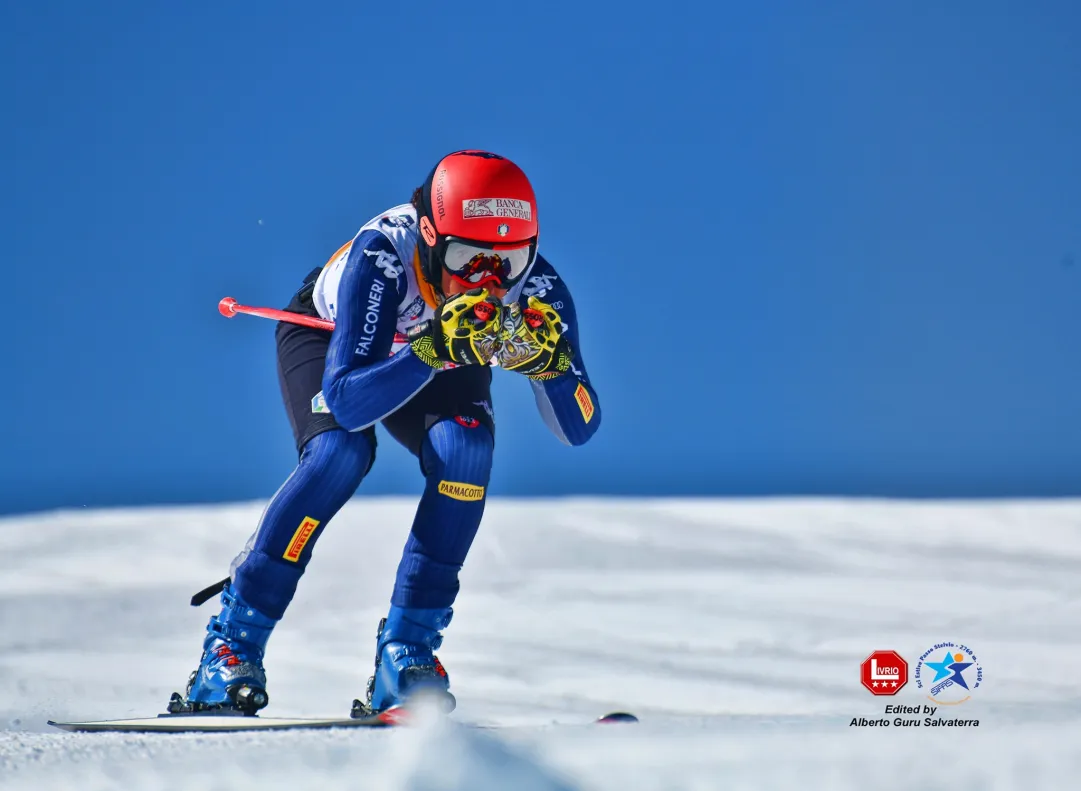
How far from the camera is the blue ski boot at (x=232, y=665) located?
3.63 metres

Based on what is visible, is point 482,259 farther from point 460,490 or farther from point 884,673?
point 884,673

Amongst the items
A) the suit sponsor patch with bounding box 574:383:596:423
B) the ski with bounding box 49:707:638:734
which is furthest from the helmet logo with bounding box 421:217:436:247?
the ski with bounding box 49:707:638:734

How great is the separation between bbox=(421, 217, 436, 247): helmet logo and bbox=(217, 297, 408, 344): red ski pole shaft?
38 cm

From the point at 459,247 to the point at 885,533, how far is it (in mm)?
5142

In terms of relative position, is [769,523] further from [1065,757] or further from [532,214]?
[1065,757]

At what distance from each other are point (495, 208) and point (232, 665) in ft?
4.87

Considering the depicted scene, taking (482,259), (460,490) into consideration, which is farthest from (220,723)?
(482,259)

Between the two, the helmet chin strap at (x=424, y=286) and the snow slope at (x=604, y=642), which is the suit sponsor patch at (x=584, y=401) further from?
the snow slope at (x=604, y=642)

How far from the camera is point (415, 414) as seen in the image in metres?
3.98

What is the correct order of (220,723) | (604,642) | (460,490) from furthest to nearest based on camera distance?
(604,642) < (460,490) < (220,723)

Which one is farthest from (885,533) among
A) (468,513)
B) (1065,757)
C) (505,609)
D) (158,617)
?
(1065,757)

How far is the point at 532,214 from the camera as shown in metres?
3.85

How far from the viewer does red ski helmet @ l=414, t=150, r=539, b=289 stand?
12.4ft

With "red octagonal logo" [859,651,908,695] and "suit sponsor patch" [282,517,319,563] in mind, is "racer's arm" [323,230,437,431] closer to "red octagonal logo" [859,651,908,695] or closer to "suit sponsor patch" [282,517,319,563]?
"suit sponsor patch" [282,517,319,563]
